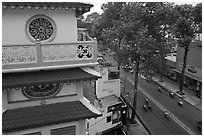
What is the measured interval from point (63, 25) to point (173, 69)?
2899 cm

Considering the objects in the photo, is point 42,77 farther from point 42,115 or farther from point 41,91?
point 42,115

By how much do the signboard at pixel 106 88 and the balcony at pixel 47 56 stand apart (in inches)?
327

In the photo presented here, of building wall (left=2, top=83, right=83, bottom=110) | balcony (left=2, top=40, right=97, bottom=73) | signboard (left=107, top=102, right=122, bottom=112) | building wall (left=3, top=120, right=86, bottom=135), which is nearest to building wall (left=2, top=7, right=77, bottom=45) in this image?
balcony (left=2, top=40, right=97, bottom=73)

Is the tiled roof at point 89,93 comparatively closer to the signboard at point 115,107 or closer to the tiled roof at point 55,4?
the signboard at point 115,107

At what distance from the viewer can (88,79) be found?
26.9ft

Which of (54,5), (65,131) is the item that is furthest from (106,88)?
(54,5)

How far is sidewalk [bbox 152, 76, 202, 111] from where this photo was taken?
2664 centimetres

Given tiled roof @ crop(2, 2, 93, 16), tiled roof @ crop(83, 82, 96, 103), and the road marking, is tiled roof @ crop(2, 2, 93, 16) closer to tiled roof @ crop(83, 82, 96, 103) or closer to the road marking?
tiled roof @ crop(83, 82, 96, 103)

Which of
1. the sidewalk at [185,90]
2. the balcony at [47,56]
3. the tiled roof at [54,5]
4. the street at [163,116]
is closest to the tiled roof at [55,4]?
the tiled roof at [54,5]

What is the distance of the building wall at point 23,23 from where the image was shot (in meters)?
8.08

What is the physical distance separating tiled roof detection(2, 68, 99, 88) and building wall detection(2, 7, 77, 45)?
4.07 feet

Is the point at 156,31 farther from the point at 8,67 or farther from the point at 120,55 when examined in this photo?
the point at 8,67

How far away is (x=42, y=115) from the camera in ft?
26.3

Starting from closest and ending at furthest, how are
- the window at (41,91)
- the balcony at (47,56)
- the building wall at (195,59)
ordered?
the balcony at (47,56) < the window at (41,91) < the building wall at (195,59)
